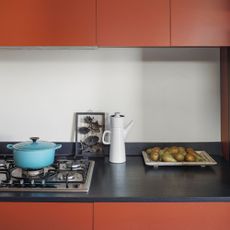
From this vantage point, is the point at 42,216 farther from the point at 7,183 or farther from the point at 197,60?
the point at 197,60

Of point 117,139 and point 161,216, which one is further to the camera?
point 117,139

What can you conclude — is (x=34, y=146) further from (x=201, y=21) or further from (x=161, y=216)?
(x=201, y=21)

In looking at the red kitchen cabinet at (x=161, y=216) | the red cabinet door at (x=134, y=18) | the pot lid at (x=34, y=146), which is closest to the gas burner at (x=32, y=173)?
the pot lid at (x=34, y=146)

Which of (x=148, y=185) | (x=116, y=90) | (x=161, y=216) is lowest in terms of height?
(x=161, y=216)

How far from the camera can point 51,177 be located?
156 centimetres

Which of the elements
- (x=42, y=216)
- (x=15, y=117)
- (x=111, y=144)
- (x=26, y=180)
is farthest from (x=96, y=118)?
(x=42, y=216)

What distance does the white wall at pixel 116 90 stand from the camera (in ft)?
6.47

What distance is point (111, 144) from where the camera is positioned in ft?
6.09

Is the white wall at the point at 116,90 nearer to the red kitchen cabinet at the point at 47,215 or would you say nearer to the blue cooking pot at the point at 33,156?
the blue cooking pot at the point at 33,156

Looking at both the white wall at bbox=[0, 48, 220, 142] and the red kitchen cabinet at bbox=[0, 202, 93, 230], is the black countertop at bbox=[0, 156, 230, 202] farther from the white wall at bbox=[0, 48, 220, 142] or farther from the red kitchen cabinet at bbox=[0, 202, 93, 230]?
the white wall at bbox=[0, 48, 220, 142]

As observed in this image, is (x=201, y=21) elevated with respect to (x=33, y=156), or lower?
elevated

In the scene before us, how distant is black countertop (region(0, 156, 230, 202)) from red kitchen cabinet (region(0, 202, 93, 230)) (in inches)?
1.1

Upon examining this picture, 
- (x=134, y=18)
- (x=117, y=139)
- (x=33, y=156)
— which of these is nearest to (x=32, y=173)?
(x=33, y=156)

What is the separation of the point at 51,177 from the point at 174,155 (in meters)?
0.70
